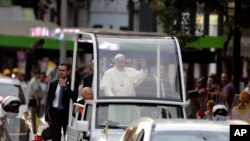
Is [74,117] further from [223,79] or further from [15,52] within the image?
[15,52]

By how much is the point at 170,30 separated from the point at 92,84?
327 inches

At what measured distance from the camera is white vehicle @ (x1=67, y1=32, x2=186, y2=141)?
49.7ft

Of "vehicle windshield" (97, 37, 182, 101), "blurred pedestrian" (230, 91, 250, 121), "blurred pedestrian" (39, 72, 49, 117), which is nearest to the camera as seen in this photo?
"vehicle windshield" (97, 37, 182, 101)

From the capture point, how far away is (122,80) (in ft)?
54.2

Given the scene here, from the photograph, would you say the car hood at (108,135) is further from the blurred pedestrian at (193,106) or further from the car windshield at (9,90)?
the blurred pedestrian at (193,106)

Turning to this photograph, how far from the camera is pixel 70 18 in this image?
6494cm

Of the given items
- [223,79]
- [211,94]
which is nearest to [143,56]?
[211,94]

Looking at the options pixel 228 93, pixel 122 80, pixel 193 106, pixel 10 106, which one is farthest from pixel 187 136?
pixel 228 93

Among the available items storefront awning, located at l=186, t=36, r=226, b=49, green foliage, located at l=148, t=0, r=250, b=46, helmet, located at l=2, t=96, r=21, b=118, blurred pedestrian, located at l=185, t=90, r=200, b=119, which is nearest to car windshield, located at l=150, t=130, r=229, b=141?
helmet, located at l=2, t=96, r=21, b=118

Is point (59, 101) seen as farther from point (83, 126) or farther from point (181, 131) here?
point (181, 131)

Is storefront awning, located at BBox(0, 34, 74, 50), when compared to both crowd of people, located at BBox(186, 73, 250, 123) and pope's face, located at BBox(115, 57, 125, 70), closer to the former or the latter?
crowd of people, located at BBox(186, 73, 250, 123)

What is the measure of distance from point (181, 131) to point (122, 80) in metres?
5.61

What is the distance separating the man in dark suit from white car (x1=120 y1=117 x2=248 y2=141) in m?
6.53

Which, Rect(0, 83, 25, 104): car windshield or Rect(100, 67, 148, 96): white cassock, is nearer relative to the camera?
Rect(100, 67, 148, 96): white cassock
